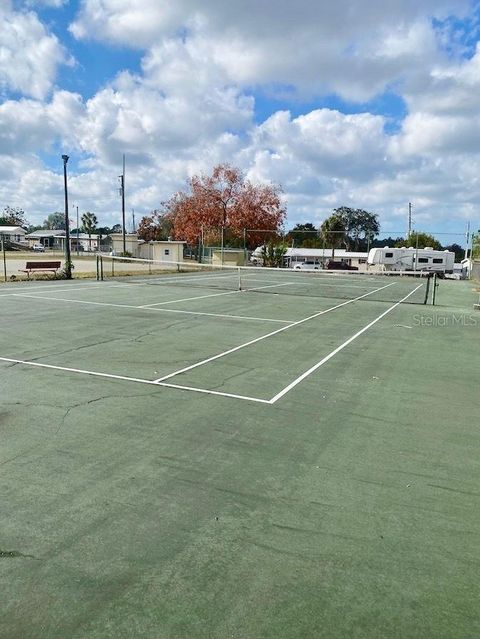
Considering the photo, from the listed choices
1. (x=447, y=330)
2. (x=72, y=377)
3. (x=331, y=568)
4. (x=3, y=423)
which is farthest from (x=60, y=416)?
(x=447, y=330)

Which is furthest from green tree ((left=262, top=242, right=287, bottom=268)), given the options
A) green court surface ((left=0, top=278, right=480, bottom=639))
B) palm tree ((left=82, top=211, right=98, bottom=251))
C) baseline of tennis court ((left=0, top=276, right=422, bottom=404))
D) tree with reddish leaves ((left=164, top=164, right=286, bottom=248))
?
palm tree ((left=82, top=211, right=98, bottom=251))

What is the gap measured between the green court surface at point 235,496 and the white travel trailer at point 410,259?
53987 mm

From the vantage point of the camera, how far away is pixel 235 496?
4.57 meters

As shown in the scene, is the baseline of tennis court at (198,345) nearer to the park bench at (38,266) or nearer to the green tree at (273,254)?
the park bench at (38,266)

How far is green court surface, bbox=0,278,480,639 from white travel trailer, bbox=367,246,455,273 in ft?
177

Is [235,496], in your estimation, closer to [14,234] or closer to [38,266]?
[38,266]

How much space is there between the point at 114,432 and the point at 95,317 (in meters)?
9.78

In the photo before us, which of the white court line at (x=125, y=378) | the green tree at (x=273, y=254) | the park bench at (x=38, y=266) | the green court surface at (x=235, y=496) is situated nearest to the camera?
the green court surface at (x=235, y=496)

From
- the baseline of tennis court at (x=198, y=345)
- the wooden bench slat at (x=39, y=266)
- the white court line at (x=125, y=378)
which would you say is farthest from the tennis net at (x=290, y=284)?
the white court line at (x=125, y=378)

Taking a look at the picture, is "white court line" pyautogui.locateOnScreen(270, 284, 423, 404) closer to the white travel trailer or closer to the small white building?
the small white building

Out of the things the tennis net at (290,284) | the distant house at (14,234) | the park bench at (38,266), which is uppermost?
the distant house at (14,234)

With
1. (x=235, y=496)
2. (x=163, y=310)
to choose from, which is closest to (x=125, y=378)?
(x=235, y=496)

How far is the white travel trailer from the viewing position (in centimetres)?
6194

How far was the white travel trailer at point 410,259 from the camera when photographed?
61938 millimetres
